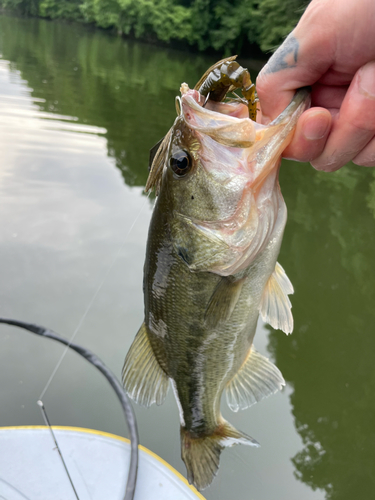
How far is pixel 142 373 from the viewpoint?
1643mm

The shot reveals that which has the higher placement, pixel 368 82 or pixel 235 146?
pixel 368 82

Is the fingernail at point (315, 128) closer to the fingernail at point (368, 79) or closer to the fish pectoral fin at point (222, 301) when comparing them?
the fingernail at point (368, 79)

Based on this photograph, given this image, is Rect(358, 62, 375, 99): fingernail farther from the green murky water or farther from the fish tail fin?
the green murky water

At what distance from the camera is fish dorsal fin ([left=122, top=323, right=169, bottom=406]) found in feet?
5.35

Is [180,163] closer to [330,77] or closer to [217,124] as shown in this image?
[217,124]

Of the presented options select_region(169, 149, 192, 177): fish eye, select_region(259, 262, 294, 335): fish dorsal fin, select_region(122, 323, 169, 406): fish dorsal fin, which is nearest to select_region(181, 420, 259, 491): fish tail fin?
select_region(122, 323, 169, 406): fish dorsal fin

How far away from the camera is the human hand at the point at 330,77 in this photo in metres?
1.11

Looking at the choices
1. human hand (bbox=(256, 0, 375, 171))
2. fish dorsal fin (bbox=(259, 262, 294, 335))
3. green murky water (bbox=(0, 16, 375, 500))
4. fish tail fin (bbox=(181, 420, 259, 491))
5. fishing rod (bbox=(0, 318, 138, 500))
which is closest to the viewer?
human hand (bbox=(256, 0, 375, 171))

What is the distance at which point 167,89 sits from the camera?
14.2 m

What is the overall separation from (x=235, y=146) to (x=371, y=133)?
0.49 meters

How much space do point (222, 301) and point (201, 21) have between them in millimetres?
35219

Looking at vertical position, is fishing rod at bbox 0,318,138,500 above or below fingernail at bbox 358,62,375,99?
below

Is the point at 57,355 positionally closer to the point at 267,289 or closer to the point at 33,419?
the point at 33,419

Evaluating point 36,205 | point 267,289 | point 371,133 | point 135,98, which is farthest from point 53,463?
point 135,98
